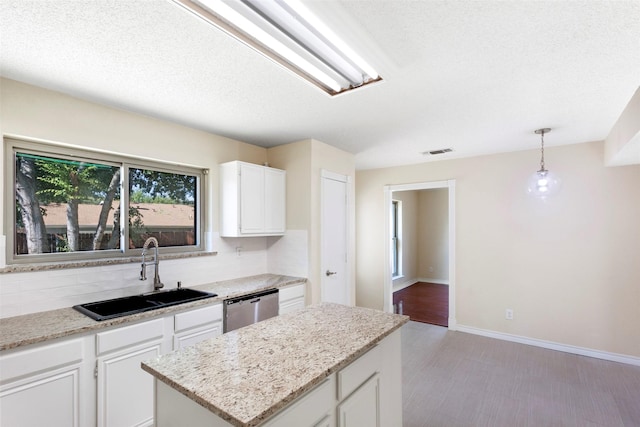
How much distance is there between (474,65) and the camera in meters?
1.82

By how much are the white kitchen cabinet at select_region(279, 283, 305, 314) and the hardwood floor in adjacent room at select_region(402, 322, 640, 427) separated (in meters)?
1.29

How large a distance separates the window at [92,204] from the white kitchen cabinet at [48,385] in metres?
0.81

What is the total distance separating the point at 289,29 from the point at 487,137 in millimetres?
2720

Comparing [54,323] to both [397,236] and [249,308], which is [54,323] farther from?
[397,236]

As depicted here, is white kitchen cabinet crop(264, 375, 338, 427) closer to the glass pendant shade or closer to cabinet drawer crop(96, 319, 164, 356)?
cabinet drawer crop(96, 319, 164, 356)

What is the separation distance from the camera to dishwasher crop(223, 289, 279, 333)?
8.55 ft

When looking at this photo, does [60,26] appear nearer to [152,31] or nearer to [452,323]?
[152,31]

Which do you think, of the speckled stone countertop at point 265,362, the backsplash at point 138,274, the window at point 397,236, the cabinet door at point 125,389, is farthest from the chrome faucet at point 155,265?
the window at point 397,236

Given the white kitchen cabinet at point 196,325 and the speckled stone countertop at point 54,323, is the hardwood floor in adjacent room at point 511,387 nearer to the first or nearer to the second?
the white kitchen cabinet at point 196,325

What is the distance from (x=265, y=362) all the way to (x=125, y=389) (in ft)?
4.55

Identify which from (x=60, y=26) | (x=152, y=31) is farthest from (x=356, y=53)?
(x=60, y=26)

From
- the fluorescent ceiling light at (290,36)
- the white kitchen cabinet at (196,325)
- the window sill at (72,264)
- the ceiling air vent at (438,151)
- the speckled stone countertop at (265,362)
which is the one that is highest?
the fluorescent ceiling light at (290,36)

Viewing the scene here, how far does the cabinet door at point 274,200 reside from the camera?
3332mm

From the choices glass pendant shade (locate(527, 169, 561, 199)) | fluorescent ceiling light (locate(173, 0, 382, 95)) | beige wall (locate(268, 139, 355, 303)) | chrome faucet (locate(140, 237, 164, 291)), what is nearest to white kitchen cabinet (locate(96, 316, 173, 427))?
chrome faucet (locate(140, 237, 164, 291))
